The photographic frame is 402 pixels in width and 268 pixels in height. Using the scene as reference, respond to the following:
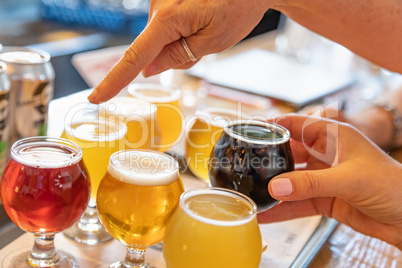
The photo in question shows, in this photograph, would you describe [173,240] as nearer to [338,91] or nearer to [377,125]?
[377,125]

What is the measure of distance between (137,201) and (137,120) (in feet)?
1.31

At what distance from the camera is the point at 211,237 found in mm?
859

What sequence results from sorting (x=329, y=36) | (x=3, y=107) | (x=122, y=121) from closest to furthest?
(x=3, y=107)
(x=122, y=121)
(x=329, y=36)

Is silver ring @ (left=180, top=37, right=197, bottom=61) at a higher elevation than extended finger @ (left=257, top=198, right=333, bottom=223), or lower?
higher

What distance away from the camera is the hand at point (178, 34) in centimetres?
108

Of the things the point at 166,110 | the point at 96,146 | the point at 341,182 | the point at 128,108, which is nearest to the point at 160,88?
the point at 166,110

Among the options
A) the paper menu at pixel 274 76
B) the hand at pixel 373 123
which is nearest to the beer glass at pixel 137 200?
the hand at pixel 373 123

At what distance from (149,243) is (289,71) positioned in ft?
5.61

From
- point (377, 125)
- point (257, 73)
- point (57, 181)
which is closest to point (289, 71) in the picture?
point (257, 73)

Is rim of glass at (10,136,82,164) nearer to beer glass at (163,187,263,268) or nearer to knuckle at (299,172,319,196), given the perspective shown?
beer glass at (163,187,263,268)

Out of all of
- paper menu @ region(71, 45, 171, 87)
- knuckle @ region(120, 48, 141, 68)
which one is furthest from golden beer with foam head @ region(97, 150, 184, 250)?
paper menu @ region(71, 45, 171, 87)

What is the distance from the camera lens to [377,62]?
1.63 metres

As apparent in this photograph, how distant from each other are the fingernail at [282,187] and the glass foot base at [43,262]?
1.40ft

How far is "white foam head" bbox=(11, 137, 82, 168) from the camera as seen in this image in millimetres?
929
